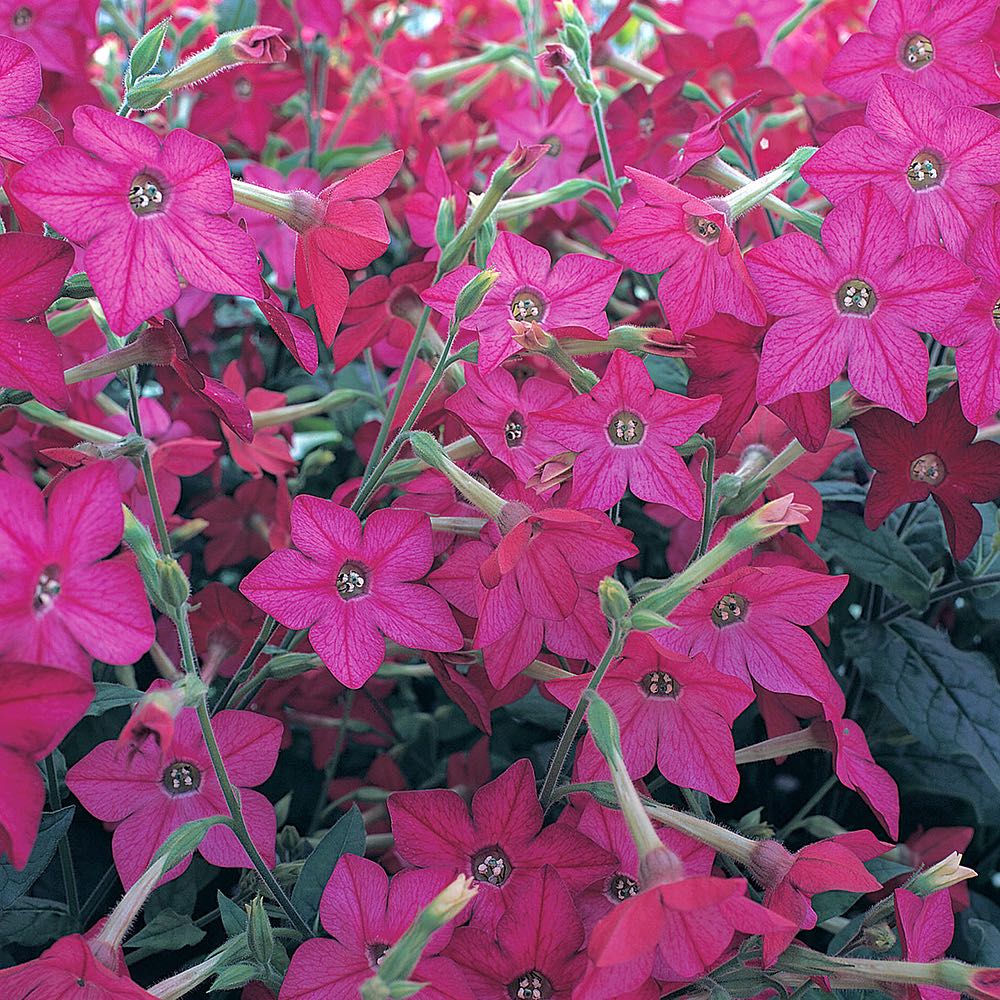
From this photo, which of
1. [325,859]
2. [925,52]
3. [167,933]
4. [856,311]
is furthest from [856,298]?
[167,933]

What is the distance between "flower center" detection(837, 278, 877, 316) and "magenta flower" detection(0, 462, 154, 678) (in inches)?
17.3

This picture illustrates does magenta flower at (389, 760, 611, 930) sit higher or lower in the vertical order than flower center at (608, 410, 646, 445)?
lower

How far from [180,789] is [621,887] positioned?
0.91 feet

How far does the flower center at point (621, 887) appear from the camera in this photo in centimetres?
68

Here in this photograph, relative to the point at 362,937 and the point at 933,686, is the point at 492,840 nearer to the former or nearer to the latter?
the point at 362,937

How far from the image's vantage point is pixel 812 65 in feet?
4.02

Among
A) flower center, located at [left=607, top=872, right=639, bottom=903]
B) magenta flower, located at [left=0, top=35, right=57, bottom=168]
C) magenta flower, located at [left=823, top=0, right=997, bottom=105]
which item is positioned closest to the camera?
magenta flower, located at [left=0, top=35, right=57, bottom=168]

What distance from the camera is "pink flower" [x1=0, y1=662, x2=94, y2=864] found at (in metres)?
0.47

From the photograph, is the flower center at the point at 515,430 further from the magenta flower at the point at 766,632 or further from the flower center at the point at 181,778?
the flower center at the point at 181,778

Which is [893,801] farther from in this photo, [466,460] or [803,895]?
[466,460]

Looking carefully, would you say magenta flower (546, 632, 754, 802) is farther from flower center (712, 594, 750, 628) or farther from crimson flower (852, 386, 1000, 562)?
crimson flower (852, 386, 1000, 562)

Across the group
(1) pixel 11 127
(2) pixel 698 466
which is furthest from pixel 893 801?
(1) pixel 11 127

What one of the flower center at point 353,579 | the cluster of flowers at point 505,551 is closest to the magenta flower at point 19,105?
the cluster of flowers at point 505,551

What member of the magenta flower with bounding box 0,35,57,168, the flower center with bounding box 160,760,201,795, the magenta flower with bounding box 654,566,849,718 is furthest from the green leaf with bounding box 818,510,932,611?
the magenta flower with bounding box 0,35,57,168
